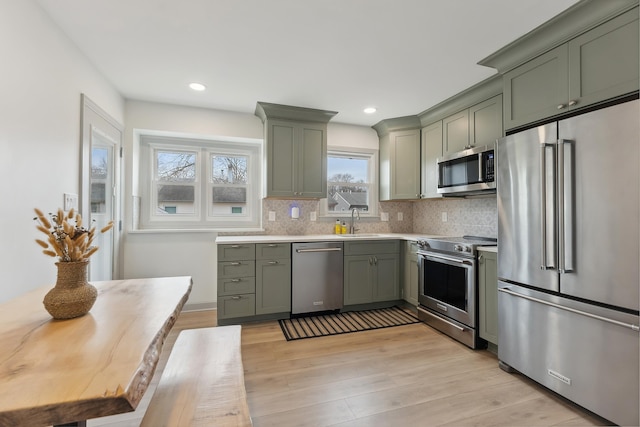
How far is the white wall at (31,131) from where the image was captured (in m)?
1.50

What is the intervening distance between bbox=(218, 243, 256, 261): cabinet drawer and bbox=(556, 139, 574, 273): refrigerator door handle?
2.60 meters

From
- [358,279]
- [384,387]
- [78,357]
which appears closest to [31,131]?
[78,357]

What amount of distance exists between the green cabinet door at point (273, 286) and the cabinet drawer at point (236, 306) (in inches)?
2.5

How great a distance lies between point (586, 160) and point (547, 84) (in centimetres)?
67

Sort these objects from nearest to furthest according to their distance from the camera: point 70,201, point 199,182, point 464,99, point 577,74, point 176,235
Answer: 1. point 577,74
2. point 70,201
3. point 464,99
4. point 176,235
5. point 199,182

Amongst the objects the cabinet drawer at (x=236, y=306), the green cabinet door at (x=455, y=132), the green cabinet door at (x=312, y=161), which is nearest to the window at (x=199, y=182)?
the green cabinet door at (x=312, y=161)

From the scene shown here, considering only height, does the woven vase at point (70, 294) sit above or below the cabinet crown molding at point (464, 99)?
below

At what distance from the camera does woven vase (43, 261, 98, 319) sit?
99 centimetres

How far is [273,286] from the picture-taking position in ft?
10.3

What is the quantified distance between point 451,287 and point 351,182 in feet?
6.66

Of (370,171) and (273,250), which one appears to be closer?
(273,250)

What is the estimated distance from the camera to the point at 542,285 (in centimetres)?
190

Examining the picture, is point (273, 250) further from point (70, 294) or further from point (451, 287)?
point (70, 294)

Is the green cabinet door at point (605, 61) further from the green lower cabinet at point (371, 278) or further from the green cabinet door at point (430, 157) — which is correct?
the green lower cabinet at point (371, 278)
